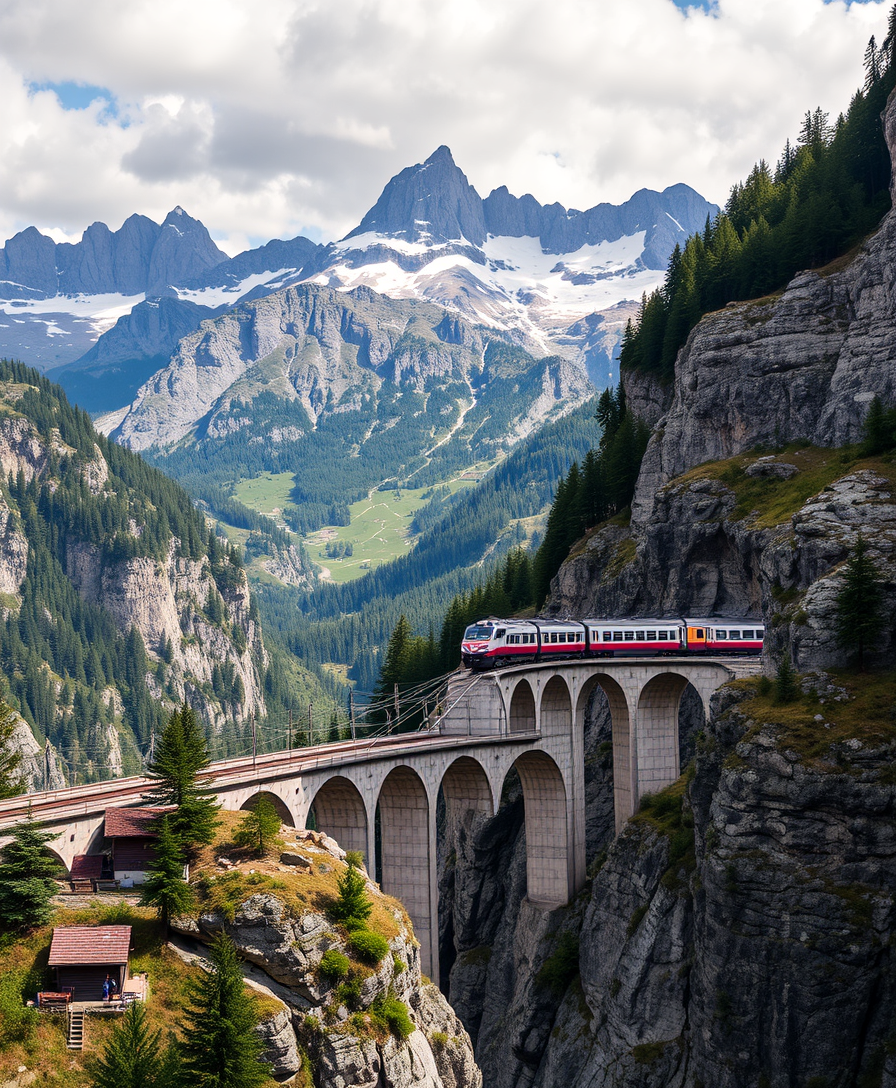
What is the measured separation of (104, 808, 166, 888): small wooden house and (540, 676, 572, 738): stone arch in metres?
49.8

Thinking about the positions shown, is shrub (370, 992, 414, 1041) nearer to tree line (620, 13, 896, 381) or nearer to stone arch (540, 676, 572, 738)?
stone arch (540, 676, 572, 738)

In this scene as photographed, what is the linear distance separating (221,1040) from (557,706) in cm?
6011

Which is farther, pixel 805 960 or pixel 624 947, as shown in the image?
pixel 624 947

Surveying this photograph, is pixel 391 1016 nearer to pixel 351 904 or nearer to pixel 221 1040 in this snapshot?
pixel 351 904

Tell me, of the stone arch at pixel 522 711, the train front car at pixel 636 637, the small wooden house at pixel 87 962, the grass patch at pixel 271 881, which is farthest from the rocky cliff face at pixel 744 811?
the small wooden house at pixel 87 962

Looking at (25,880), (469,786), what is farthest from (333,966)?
(469,786)

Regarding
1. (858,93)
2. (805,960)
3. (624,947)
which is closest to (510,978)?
(624,947)

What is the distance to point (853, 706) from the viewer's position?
72.6m

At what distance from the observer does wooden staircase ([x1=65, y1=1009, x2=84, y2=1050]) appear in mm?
45688

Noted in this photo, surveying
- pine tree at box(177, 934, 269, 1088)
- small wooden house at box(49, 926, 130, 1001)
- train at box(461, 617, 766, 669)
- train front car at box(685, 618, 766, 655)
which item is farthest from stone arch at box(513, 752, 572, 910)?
pine tree at box(177, 934, 269, 1088)

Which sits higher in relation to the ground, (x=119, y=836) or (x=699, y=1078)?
(x=119, y=836)

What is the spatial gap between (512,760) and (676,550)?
30.7 meters

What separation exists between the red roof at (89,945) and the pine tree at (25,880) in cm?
150

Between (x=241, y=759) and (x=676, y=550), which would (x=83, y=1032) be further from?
(x=676, y=550)
